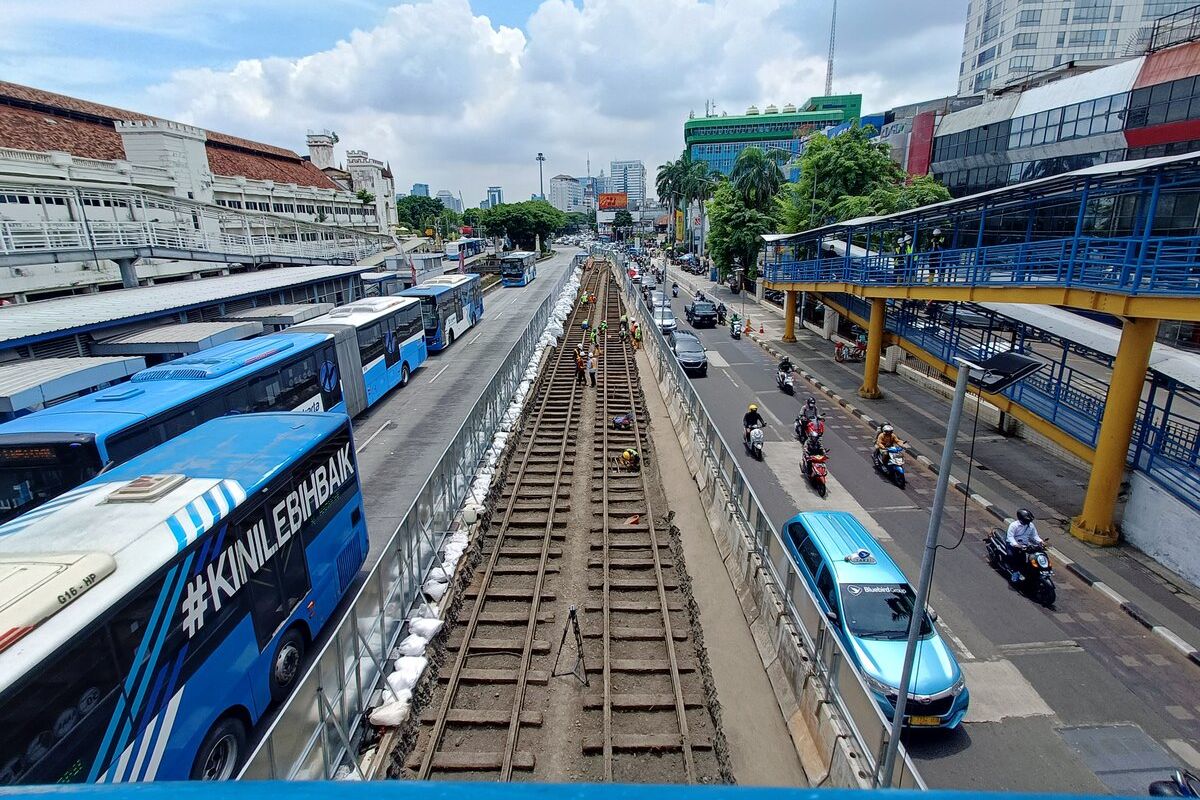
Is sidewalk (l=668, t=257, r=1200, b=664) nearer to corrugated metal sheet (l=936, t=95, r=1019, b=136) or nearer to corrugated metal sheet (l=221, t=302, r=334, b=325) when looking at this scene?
corrugated metal sheet (l=221, t=302, r=334, b=325)

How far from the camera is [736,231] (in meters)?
50.6

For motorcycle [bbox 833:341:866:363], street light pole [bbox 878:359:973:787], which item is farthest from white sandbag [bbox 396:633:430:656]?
motorcycle [bbox 833:341:866:363]

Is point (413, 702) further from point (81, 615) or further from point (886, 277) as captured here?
point (886, 277)

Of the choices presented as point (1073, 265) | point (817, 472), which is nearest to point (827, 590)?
point (817, 472)

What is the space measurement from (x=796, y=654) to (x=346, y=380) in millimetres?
16679

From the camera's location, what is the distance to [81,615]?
5.31 m

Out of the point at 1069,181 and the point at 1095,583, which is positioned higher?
the point at 1069,181

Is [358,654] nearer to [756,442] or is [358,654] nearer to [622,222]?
[756,442]

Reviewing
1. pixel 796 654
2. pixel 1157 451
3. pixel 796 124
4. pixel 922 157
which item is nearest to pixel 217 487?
pixel 796 654

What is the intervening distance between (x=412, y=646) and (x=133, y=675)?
413 cm

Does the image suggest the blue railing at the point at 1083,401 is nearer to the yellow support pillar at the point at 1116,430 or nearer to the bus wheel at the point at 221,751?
the yellow support pillar at the point at 1116,430

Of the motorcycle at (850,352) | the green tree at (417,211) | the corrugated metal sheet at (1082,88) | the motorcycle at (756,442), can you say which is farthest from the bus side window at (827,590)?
the green tree at (417,211)

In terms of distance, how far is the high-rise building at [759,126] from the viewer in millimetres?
133125

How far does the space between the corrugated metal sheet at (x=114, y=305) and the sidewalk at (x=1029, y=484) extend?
24303 millimetres
